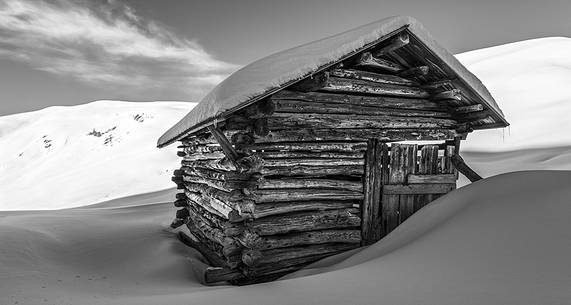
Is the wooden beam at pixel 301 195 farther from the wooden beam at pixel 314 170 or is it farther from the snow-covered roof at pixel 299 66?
the snow-covered roof at pixel 299 66

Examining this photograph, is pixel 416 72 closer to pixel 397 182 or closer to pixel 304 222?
pixel 397 182

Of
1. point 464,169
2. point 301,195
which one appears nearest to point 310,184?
point 301,195

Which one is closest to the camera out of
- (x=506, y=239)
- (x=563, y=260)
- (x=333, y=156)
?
(x=563, y=260)

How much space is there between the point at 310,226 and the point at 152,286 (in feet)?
8.57

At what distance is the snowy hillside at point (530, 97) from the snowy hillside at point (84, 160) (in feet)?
77.7

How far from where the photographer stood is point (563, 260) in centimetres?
281

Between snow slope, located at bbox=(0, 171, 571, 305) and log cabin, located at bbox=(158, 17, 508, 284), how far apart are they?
2.40 feet

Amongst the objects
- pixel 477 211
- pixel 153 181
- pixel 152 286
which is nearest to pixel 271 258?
pixel 152 286

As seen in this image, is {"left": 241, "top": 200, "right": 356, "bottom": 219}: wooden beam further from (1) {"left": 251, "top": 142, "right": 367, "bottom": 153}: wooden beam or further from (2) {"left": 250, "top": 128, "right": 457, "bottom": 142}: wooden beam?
(2) {"left": 250, "top": 128, "right": 457, "bottom": 142}: wooden beam

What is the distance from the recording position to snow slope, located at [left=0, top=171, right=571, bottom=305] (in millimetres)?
2764

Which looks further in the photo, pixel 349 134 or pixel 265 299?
pixel 349 134

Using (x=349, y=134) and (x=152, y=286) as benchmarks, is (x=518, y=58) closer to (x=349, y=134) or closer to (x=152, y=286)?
(x=349, y=134)

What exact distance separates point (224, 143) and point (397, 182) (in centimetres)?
338

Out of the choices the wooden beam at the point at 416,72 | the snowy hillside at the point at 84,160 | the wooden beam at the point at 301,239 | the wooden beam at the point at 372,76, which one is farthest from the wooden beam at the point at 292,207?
the snowy hillside at the point at 84,160
